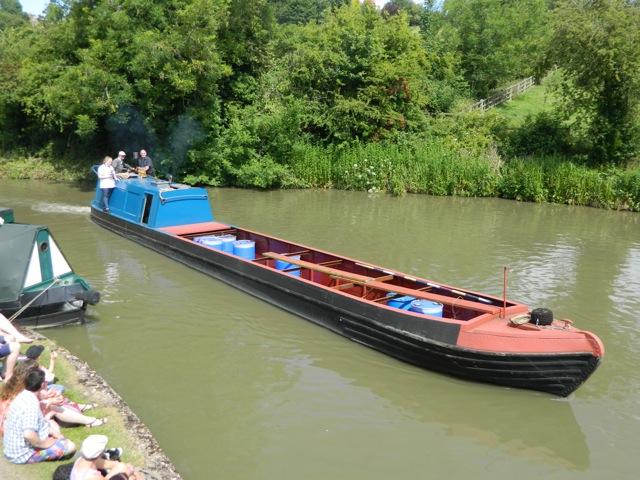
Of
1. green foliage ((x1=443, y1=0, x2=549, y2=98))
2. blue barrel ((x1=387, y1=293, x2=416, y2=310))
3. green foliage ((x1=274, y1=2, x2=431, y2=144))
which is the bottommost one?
blue barrel ((x1=387, y1=293, x2=416, y2=310))

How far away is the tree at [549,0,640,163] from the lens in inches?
886

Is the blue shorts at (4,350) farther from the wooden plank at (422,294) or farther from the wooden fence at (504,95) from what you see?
the wooden fence at (504,95)

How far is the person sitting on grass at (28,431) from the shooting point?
5.24 metres

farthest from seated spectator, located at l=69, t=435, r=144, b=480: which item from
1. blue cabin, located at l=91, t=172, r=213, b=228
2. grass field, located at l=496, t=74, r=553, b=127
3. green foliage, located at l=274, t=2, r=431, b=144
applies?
grass field, located at l=496, t=74, r=553, b=127

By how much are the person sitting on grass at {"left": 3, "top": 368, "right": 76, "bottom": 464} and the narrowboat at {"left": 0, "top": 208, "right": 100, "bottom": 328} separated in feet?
12.8

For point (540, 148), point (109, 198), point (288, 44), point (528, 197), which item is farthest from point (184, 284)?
point (288, 44)

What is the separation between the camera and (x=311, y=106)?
2767cm

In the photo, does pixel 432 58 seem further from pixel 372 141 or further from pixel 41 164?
pixel 41 164

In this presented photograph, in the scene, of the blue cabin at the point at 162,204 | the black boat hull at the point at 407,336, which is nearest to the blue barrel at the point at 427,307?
the black boat hull at the point at 407,336

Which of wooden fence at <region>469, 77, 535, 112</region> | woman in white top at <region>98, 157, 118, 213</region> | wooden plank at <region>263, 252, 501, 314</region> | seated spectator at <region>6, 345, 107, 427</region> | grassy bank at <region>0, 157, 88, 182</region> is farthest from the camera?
wooden fence at <region>469, 77, 535, 112</region>

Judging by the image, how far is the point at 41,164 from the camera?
29.1 meters

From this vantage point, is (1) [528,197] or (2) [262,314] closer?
(2) [262,314]

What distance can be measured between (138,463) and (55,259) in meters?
5.55

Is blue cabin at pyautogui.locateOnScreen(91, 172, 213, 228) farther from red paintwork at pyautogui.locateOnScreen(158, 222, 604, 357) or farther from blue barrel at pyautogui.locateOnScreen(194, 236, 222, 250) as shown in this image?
red paintwork at pyautogui.locateOnScreen(158, 222, 604, 357)
